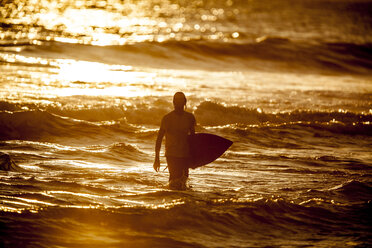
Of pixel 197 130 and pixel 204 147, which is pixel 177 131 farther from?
pixel 197 130

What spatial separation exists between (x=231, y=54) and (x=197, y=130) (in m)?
19.8

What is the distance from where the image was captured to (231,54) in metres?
36.4

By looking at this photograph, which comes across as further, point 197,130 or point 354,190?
point 197,130

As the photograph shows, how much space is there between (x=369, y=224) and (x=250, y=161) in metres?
4.32

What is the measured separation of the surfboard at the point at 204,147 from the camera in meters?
10.2

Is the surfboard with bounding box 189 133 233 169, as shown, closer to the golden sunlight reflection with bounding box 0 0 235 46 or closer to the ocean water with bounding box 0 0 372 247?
the ocean water with bounding box 0 0 372 247

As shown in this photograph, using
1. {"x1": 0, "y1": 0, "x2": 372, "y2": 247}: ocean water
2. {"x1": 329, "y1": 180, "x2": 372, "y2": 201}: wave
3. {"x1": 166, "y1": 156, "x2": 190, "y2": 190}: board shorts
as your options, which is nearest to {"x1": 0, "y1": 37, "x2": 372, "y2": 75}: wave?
{"x1": 0, "y1": 0, "x2": 372, "y2": 247}: ocean water

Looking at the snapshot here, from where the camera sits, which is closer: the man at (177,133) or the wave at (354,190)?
the man at (177,133)

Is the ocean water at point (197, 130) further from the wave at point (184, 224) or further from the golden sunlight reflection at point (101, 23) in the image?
the golden sunlight reflection at point (101, 23)

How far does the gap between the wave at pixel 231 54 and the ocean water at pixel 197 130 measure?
139 millimetres

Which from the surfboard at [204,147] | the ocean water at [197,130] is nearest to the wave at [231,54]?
the ocean water at [197,130]

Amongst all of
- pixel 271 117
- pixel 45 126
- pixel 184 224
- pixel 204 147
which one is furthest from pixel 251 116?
pixel 184 224

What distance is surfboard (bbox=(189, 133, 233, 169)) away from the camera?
10160 mm

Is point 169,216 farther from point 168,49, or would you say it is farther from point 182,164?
point 168,49
